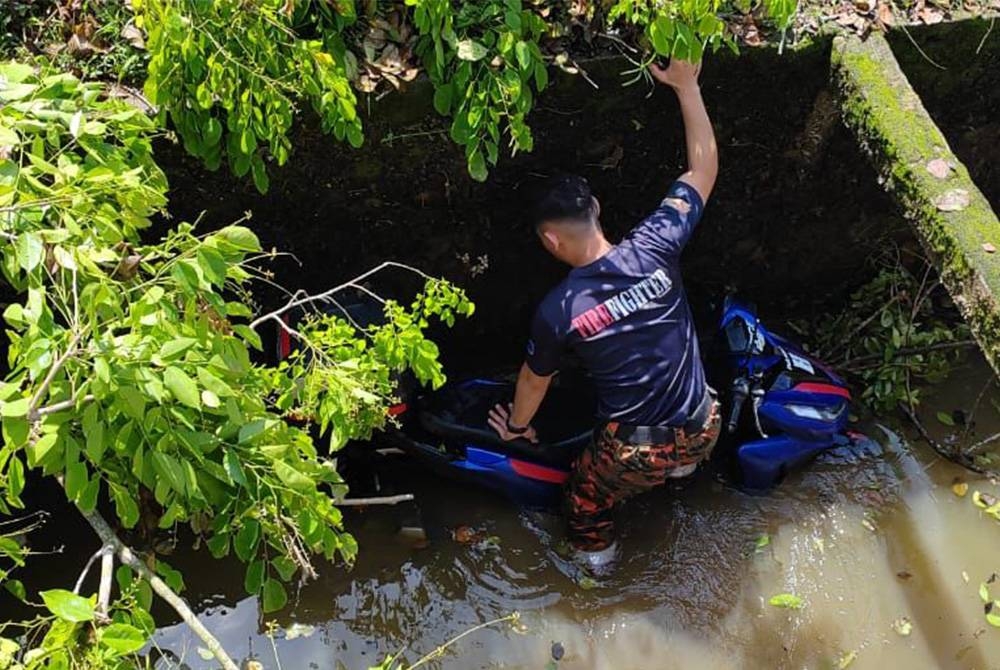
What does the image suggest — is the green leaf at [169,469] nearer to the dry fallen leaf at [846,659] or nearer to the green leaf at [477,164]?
the green leaf at [477,164]

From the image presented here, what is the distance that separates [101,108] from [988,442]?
4.12m

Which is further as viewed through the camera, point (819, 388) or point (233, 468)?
point (819, 388)

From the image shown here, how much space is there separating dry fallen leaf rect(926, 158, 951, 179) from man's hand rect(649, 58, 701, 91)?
92 centimetres

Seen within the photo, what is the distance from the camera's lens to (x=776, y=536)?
3.96 meters

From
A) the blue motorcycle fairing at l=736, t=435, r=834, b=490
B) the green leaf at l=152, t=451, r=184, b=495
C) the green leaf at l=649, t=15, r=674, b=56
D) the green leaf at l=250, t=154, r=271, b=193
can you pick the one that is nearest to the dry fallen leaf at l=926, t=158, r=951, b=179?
the green leaf at l=649, t=15, r=674, b=56

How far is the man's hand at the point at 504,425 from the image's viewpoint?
151 inches

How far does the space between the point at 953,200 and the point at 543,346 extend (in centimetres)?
157

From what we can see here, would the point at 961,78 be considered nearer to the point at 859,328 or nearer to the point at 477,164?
the point at 859,328

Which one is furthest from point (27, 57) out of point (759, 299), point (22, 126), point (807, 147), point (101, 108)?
point (759, 299)

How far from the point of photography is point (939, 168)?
3.05 metres

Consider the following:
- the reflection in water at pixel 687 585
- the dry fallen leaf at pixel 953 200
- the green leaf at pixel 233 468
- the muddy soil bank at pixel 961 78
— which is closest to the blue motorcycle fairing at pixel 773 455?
the reflection in water at pixel 687 585

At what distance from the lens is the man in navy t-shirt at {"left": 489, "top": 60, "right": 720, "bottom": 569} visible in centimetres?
330

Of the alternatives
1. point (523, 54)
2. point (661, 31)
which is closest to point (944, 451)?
point (661, 31)

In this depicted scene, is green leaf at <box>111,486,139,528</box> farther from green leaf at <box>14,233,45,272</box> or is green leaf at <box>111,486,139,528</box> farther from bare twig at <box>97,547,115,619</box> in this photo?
green leaf at <box>14,233,45,272</box>
